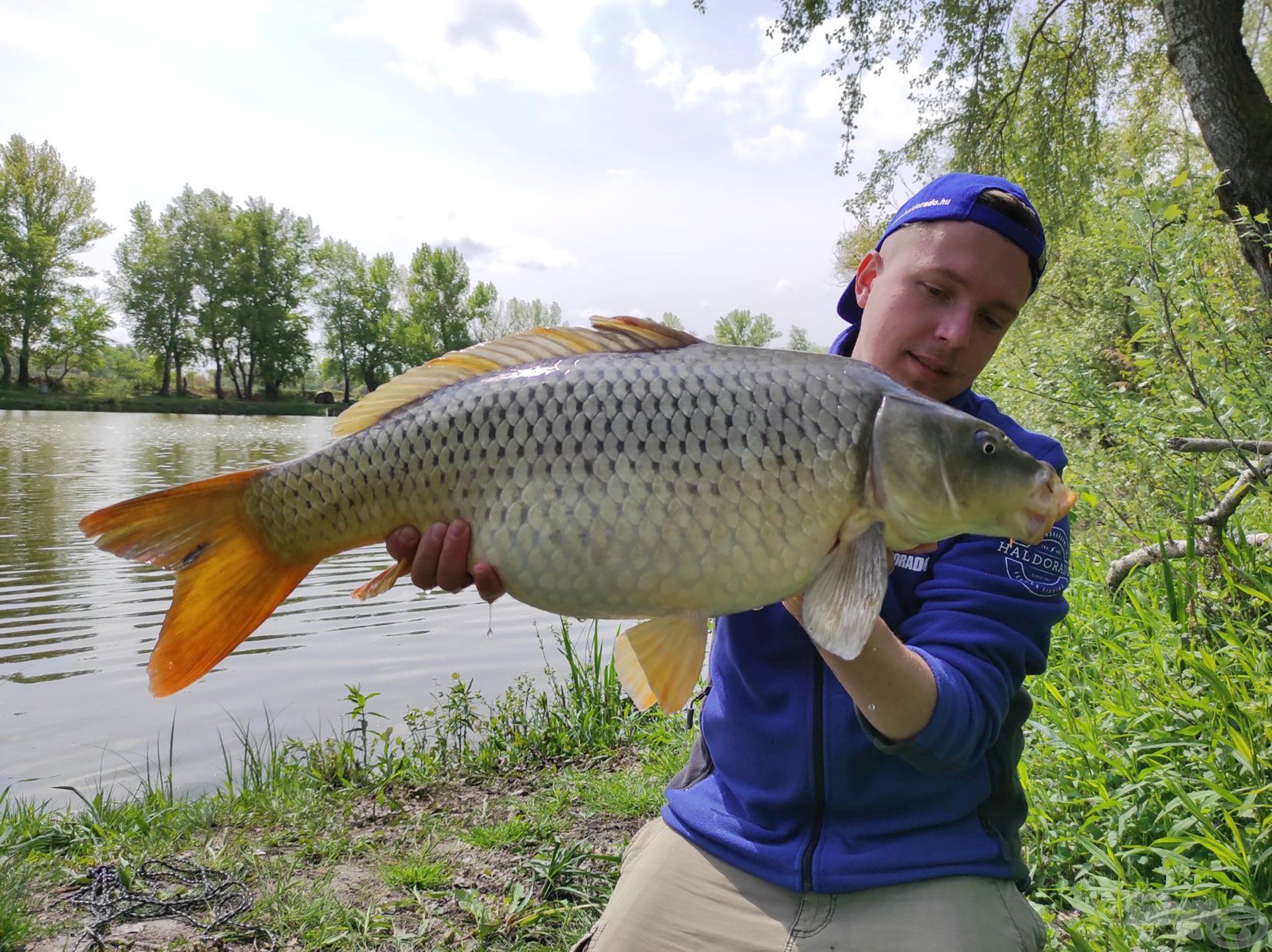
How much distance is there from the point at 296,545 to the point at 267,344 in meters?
35.0

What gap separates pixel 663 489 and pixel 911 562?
586 mm

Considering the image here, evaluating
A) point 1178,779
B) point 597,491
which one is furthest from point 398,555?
point 1178,779

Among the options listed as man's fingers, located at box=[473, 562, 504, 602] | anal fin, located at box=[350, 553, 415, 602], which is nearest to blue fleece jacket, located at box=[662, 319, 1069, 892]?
man's fingers, located at box=[473, 562, 504, 602]

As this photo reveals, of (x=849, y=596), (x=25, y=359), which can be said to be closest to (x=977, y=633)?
(x=849, y=596)

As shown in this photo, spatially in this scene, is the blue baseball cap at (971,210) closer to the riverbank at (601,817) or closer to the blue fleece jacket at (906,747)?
the blue fleece jacket at (906,747)

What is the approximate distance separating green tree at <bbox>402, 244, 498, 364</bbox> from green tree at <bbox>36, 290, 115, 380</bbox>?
10349mm

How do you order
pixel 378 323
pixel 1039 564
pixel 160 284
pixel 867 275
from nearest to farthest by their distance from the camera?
pixel 1039 564
pixel 867 275
pixel 160 284
pixel 378 323

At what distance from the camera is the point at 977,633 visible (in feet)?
4.06

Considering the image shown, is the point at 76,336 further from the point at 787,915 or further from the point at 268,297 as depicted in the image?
the point at 787,915

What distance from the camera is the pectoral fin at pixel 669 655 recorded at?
1183 mm

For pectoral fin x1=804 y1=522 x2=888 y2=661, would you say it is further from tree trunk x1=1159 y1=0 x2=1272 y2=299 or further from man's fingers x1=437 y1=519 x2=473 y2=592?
tree trunk x1=1159 y1=0 x2=1272 y2=299

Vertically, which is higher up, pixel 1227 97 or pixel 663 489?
pixel 1227 97

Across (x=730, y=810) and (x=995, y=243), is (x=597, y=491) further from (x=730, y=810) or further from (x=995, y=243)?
(x=995, y=243)

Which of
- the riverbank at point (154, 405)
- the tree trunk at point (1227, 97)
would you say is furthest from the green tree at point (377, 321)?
the tree trunk at point (1227, 97)
